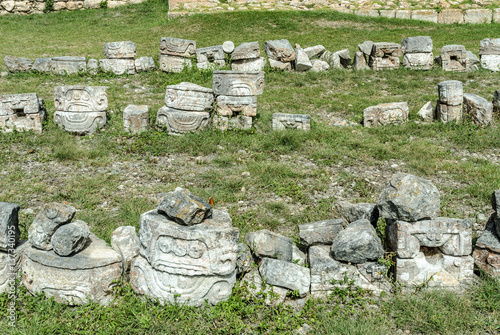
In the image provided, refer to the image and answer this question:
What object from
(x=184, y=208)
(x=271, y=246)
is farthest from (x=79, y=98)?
(x=271, y=246)

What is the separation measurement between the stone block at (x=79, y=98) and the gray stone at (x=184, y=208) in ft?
18.3

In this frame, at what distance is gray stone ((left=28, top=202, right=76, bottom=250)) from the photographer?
14.4ft

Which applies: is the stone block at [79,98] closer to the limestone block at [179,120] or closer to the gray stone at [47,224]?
the limestone block at [179,120]

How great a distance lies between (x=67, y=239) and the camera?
428 cm

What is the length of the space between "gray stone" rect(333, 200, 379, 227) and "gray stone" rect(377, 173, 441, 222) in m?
0.54

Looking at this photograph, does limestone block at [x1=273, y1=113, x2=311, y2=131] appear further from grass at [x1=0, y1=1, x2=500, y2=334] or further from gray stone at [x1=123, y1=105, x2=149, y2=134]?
gray stone at [x1=123, y1=105, x2=149, y2=134]

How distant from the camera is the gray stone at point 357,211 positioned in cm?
522

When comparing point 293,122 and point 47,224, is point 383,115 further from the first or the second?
point 47,224

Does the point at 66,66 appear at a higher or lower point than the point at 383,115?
higher

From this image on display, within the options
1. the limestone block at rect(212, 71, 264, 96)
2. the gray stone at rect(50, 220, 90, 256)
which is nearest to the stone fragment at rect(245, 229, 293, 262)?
the gray stone at rect(50, 220, 90, 256)

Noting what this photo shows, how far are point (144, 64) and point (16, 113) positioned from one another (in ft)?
16.1

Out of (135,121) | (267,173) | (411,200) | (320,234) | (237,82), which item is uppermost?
(237,82)

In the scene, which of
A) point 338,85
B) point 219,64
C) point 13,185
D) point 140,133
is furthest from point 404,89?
point 13,185

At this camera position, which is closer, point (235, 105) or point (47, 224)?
point (47, 224)
